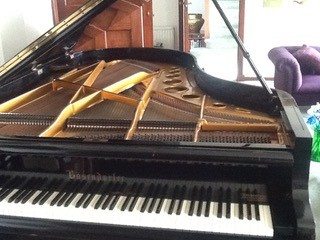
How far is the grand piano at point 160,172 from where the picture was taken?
5.08ft

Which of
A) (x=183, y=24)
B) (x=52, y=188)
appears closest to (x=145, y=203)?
(x=52, y=188)

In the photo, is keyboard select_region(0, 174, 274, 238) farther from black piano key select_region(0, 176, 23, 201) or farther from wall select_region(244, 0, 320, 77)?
wall select_region(244, 0, 320, 77)

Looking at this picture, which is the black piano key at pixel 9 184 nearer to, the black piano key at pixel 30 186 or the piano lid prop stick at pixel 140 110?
the black piano key at pixel 30 186

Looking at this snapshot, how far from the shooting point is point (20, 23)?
17.5ft

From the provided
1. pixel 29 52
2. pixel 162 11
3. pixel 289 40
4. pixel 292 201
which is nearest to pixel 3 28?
pixel 29 52

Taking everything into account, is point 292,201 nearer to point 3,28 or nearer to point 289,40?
point 3,28

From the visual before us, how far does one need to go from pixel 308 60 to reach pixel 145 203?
467cm

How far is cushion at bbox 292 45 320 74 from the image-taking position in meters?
5.59

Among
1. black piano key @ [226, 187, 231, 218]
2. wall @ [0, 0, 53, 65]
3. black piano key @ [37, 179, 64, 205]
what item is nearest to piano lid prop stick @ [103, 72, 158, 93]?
black piano key @ [37, 179, 64, 205]

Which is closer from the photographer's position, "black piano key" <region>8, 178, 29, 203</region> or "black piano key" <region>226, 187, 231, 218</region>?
"black piano key" <region>226, 187, 231, 218</region>

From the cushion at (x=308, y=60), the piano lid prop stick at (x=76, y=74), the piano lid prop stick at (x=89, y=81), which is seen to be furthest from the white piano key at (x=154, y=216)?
the cushion at (x=308, y=60)

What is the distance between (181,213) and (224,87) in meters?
1.02

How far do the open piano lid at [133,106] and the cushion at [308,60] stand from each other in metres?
2.88

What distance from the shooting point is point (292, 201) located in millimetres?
1513
